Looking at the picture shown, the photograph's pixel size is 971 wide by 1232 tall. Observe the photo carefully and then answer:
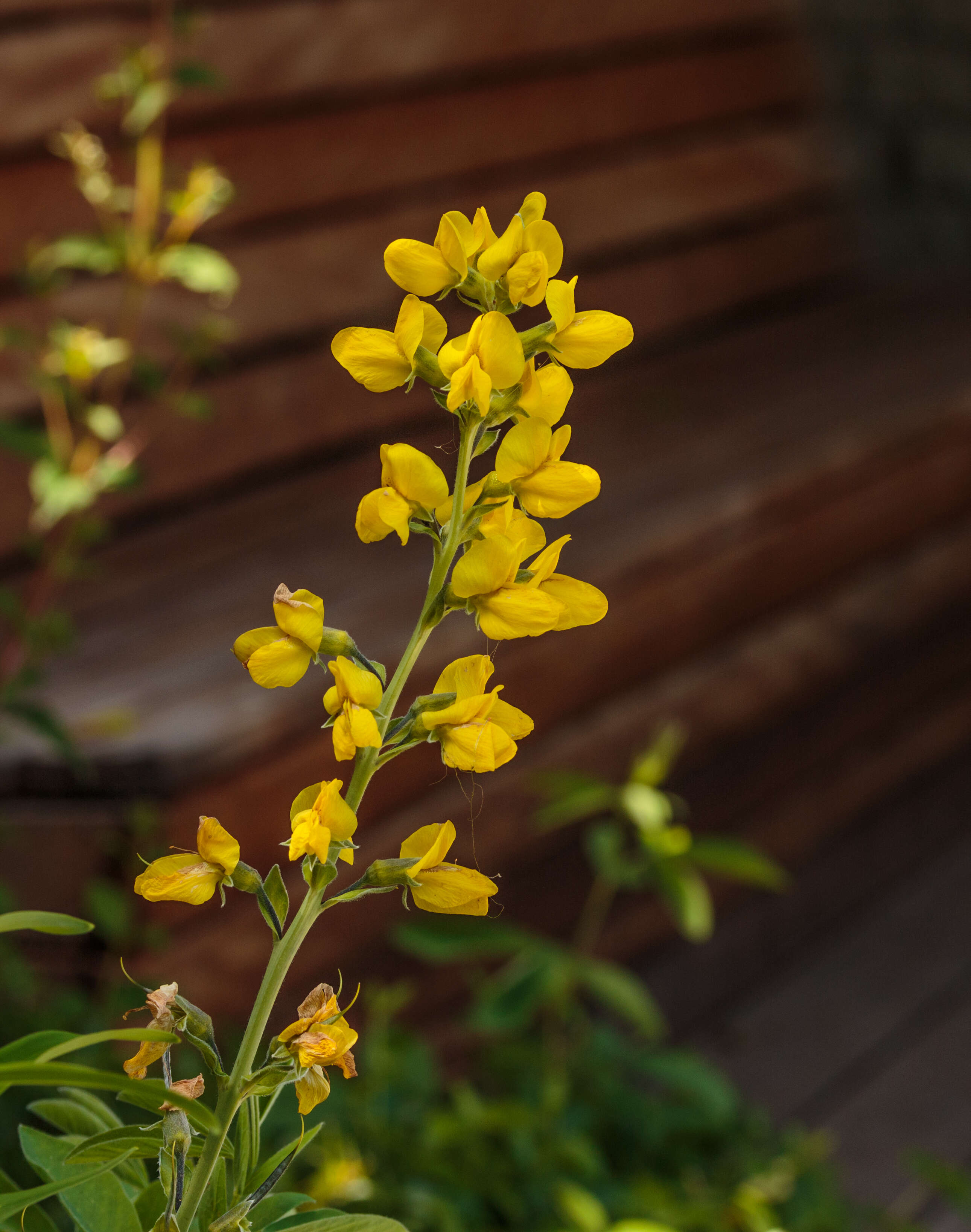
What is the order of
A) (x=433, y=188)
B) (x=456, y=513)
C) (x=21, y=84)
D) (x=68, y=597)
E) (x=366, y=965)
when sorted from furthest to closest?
1. (x=433, y=188)
2. (x=366, y=965)
3. (x=68, y=597)
4. (x=21, y=84)
5. (x=456, y=513)

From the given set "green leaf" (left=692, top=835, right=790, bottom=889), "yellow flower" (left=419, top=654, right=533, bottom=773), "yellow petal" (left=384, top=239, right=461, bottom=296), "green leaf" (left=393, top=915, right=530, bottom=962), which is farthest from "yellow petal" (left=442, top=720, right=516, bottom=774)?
"green leaf" (left=393, top=915, right=530, bottom=962)

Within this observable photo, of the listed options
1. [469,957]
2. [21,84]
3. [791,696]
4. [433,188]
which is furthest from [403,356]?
[791,696]

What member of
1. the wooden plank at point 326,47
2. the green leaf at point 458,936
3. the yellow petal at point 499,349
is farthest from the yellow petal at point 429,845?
the wooden plank at point 326,47

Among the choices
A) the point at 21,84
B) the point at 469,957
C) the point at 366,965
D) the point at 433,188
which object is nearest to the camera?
the point at 21,84

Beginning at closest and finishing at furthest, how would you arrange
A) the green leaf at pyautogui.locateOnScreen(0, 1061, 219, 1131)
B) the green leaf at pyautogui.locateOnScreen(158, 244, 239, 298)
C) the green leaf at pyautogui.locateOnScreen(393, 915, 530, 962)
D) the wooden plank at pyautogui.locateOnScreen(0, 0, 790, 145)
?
the green leaf at pyautogui.locateOnScreen(0, 1061, 219, 1131), the green leaf at pyautogui.locateOnScreen(158, 244, 239, 298), the green leaf at pyautogui.locateOnScreen(393, 915, 530, 962), the wooden plank at pyautogui.locateOnScreen(0, 0, 790, 145)

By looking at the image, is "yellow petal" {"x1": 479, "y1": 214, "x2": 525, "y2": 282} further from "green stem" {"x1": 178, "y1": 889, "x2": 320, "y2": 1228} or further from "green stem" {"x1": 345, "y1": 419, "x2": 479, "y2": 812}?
"green stem" {"x1": 178, "y1": 889, "x2": 320, "y2": 1228}

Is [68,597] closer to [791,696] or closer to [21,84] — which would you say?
[21,84]

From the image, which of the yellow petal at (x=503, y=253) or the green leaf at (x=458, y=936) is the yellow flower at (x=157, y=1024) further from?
the green leaf at (x=458, y=936)
